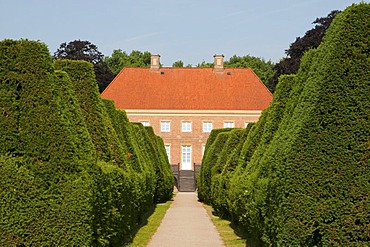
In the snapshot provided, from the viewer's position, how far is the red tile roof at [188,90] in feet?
187

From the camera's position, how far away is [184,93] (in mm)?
58500

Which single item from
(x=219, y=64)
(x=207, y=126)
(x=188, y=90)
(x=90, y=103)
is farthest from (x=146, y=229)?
(x=219, y=64)

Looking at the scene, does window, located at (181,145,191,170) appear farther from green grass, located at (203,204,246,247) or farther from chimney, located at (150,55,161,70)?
green grass, located at (203,204,246,247)

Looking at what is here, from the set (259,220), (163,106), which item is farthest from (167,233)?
(163,106)

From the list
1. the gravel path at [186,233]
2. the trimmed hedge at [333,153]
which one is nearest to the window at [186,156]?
the gravel path at [186,233]

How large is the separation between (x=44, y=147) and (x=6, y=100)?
0.85 meters

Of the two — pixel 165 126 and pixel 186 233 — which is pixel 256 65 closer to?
pixel 165 126

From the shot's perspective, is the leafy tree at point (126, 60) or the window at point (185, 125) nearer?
the window at point (185, 125)

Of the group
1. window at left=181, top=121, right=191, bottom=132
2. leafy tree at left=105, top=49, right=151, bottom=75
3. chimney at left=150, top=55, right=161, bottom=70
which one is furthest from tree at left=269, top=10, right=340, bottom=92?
leafy tree at left=105, top=49, right=151, bottom=75

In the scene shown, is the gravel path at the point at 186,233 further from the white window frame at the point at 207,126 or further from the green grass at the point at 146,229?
the white window frame at the point at 207,126

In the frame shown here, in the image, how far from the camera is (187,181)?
52.1m

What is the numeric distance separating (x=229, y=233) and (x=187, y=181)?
118 feet

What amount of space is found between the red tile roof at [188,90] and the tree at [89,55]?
276 centimetres

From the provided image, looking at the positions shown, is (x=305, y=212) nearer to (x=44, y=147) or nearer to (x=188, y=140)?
(x=44, y=147)
